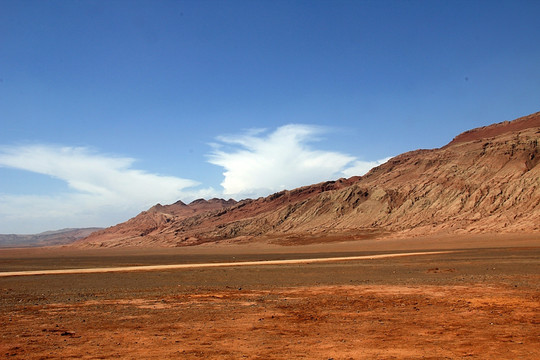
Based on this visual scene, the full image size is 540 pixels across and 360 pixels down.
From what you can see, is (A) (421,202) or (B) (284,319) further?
(A) (421,202)

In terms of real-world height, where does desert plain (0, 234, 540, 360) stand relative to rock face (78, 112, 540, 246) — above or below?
below

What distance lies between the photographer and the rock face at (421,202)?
70.0 metres

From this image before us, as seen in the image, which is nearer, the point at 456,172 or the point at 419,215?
the point at 419,215

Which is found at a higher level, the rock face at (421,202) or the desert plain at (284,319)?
the rock face at (421,202)

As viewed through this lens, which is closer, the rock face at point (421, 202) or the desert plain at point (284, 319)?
the desert plain at point (284, 319)

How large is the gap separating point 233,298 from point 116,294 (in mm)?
5275

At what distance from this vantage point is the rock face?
70.0 meters

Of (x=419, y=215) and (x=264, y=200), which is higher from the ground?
(x=264, y=200)

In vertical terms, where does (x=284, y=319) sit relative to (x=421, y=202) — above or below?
below

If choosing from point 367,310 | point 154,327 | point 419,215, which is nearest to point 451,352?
point 367,310

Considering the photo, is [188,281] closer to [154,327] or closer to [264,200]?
[154,327]

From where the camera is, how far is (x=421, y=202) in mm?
83125

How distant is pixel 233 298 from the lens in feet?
55.1

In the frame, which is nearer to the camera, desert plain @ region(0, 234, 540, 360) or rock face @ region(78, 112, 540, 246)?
desert plain @ region(0, 234, 540, 360)
